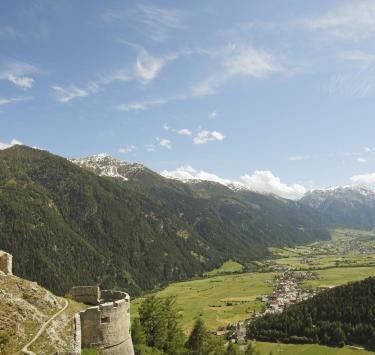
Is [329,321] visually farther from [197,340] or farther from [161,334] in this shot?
[161,334]

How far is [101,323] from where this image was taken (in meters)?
33.5

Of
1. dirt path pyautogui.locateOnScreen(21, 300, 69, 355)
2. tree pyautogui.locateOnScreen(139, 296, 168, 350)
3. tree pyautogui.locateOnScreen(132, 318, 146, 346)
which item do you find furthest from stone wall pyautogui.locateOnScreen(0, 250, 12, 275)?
tree pyautogui.locateOnScreen(139, 296, 168, 350)

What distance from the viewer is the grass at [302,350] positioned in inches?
5714

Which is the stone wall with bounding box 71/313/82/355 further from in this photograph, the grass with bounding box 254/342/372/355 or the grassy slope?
the grass with bounding box 254/342/372/355

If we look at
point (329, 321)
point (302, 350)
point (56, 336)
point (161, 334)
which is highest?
point (56, 336)

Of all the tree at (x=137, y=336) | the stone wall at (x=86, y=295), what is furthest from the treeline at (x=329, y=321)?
the stone wall at (x=86, y=295)

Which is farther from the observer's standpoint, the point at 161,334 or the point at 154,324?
the point at 154,324

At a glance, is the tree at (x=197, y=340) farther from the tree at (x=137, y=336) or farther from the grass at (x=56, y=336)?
the grass at (x=56, y=336)

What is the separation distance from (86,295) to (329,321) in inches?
5603

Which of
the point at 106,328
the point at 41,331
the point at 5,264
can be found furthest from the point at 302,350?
the point at 41,331

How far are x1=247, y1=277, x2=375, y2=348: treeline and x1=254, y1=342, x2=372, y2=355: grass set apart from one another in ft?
12.9

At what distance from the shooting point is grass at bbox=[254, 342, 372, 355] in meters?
145

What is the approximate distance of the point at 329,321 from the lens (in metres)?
164

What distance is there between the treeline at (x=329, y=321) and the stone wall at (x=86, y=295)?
435 feet
